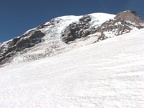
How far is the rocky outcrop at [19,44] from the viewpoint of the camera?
Result: 172250 mm

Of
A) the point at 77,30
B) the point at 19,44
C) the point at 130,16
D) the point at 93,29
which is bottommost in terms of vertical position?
the point at 130,16

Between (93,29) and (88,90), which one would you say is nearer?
(88,90)

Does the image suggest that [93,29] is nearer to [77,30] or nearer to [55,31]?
[77,30]

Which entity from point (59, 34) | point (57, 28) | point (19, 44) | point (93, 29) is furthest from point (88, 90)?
point (57, 28)

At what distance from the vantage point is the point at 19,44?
17862 cm

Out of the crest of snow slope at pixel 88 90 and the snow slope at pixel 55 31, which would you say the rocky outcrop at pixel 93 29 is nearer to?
the snow slope at pixel 55 31

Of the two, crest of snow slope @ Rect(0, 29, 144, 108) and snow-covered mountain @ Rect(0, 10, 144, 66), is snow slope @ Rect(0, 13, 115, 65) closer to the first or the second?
snow-covered mountain @ Rect(0, 10, 144, 66)

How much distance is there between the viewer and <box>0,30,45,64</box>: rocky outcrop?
17225 centimetres

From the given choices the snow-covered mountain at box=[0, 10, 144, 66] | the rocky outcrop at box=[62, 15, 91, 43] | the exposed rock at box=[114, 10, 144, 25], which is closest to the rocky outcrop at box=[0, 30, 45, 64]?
the snow-covered mountain at box=[0, 10, 144, 66]

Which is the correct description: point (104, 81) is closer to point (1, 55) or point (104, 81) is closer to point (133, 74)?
point (133, 74)

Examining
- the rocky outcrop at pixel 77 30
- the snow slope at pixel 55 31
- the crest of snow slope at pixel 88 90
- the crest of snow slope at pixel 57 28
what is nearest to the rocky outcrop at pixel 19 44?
the snow slope at pixel 55 31

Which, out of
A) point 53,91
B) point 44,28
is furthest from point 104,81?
point 44,28

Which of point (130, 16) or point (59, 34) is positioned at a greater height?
point (59, 34)

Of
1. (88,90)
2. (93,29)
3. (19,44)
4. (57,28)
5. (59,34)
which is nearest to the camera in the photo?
(88,90)
